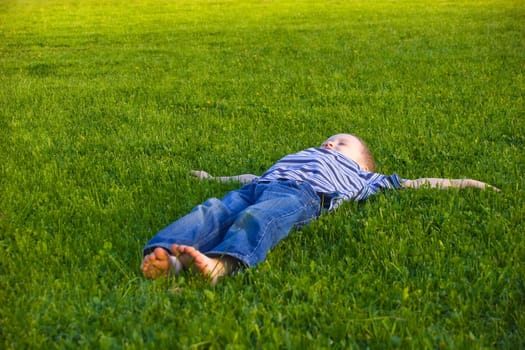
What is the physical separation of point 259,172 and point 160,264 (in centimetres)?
232

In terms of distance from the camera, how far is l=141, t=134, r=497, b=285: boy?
317 centimetres

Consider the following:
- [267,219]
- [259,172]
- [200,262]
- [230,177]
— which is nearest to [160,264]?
[200,262]

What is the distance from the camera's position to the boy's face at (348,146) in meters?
5.07

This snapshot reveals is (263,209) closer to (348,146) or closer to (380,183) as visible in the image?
(380,183)

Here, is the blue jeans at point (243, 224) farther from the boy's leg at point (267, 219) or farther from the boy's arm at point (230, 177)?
the boy's arm at point (230, 177)

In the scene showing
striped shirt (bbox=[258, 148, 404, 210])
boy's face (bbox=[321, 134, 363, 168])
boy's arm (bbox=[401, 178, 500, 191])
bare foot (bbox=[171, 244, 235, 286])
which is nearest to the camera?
bare foot (bbox=[171, 244, 235, 286])

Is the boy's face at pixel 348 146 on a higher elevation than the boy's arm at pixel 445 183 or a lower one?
higher

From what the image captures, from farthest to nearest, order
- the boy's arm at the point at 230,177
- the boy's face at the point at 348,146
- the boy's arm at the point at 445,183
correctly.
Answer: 1. the boy's face at the point at 348,146
2. the boy's arm at the point at 230,177
3. the boy's arm at the point at 445,183

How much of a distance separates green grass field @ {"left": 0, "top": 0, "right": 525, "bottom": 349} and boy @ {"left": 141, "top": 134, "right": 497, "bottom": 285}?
0.34ft

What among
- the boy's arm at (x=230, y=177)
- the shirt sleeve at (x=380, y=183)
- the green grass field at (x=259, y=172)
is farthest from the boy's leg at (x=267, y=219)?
the boy's arm at (x=230, y=177)

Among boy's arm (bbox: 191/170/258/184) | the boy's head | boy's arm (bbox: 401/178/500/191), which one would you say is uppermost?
the boy's head

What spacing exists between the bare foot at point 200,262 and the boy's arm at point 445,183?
196cm

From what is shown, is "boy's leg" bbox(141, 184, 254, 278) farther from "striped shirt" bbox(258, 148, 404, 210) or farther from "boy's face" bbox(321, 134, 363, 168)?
"boy's face" bbox(321, 134, 363, 168)

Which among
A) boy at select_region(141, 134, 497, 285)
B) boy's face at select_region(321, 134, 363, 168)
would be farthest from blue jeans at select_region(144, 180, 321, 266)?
boy's face at select_region(321, 134, 363, 168)
